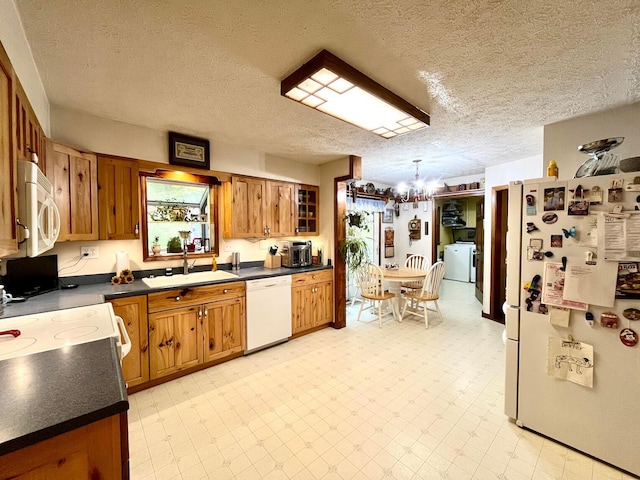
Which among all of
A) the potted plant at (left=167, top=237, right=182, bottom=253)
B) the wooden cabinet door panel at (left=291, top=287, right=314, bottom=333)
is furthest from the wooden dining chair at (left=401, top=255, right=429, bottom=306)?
the potted plant at (left=167, top=237, right=182, bottom=253)

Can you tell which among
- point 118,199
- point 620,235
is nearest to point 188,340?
point 118,199

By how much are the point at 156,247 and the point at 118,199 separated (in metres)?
0.62

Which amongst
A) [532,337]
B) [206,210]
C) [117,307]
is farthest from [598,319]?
[206,210]

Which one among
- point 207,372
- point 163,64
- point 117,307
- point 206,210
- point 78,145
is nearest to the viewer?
point 163,64

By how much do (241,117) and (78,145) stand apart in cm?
146

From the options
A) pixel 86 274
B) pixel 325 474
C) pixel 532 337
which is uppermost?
pixel 86 274

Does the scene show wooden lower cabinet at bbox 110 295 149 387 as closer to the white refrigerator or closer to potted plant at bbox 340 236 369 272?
potted plant at bbox 340 236 369 272

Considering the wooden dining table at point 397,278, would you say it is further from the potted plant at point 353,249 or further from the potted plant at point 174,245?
the potted plant at point 174,245

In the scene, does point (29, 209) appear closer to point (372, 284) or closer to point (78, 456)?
point (78, 456)

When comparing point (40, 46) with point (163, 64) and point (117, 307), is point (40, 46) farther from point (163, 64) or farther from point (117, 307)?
point (117, 307)

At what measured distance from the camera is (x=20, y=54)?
1.42 metres

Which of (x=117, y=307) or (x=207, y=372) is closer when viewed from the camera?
(x=117, y=307)

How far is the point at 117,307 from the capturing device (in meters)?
2.14

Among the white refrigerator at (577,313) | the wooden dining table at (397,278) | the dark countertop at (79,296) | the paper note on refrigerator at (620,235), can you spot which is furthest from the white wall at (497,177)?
the dark countertop at (79,296)
